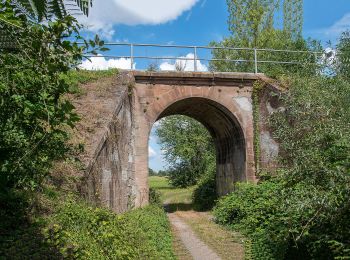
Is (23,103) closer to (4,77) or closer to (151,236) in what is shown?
(4,77)

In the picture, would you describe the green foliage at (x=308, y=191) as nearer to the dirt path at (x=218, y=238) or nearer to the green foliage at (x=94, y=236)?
the dirt path at (x=218, y=238)

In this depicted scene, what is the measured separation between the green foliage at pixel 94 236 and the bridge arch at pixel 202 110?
6.84 metres

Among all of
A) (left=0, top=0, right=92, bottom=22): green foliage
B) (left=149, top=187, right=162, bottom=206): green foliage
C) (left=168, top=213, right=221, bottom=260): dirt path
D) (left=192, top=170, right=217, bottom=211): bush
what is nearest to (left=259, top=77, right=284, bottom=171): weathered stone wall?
(left=168, top=213, right=221, bottom=260): dirt path

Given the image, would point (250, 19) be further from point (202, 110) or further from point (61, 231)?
point (61, 231)

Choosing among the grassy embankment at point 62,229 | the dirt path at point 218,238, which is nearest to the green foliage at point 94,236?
the grassy embankment at point 62,229


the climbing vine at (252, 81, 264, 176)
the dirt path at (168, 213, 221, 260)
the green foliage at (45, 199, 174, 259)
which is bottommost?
the dirt path at (168, 213, 221, 260)

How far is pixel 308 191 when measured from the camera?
6867 millimetres

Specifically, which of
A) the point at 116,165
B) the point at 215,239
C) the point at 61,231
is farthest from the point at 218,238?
the point at 61,231

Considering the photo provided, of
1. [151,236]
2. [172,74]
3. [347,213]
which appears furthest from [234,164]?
[347,213]

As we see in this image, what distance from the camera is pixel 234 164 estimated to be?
703 inches

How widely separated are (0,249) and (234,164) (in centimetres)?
1348

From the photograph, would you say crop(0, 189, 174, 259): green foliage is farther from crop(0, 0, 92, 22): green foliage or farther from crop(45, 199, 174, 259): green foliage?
crop(0, 0, 92, 22): green foliage

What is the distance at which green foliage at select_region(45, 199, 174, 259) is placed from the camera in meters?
5.88

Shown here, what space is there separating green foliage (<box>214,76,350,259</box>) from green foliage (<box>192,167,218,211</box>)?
661 cm
